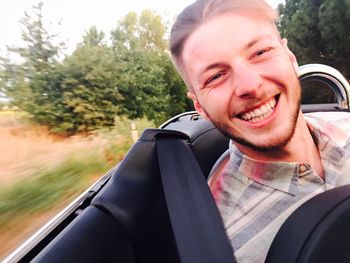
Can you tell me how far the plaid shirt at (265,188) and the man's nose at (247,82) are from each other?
0.67ft

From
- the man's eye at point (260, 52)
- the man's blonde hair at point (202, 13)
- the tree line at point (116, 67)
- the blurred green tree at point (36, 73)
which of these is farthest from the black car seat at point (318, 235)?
the blurred green tree at point (36, 73)

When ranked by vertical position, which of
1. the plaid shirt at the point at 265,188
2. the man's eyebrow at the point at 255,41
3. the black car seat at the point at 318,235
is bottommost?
the plaid shirt at the point at 265,188

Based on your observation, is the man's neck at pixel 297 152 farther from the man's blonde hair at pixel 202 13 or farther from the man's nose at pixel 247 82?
the man's blonde hair at pixel 202 13

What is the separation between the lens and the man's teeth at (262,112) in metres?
0.86

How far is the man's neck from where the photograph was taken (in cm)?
91

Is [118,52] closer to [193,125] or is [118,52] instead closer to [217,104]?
[193,125]

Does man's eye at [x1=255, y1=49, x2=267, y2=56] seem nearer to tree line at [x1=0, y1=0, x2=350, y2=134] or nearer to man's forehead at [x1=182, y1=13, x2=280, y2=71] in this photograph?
man's forehead at [x1=182, y1=13, x2=280, y2=71]

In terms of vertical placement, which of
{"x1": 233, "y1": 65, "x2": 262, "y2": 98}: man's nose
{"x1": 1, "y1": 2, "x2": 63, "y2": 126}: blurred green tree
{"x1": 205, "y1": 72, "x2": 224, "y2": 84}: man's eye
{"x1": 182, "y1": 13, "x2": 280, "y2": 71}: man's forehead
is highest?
{"x1": 1, "y1": 2, "x2": 63, "y2": 126}: blurred green tree

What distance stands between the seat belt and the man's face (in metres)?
0.18

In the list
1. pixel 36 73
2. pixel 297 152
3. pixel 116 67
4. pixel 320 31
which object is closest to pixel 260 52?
pixel 297 152

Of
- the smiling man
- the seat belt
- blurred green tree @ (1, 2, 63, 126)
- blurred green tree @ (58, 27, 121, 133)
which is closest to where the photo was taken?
the seat belt

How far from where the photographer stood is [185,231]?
0.79m

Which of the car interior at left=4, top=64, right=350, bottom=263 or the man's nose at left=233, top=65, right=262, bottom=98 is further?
the man's nose at left=233, top=65, right=262, bottom=98

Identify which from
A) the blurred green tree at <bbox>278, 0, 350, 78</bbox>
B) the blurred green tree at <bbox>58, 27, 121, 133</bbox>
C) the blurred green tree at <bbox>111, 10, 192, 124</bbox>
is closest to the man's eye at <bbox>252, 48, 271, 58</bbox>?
the blurred green tree at <bbox>58, 27, 121, 133</bbox>
